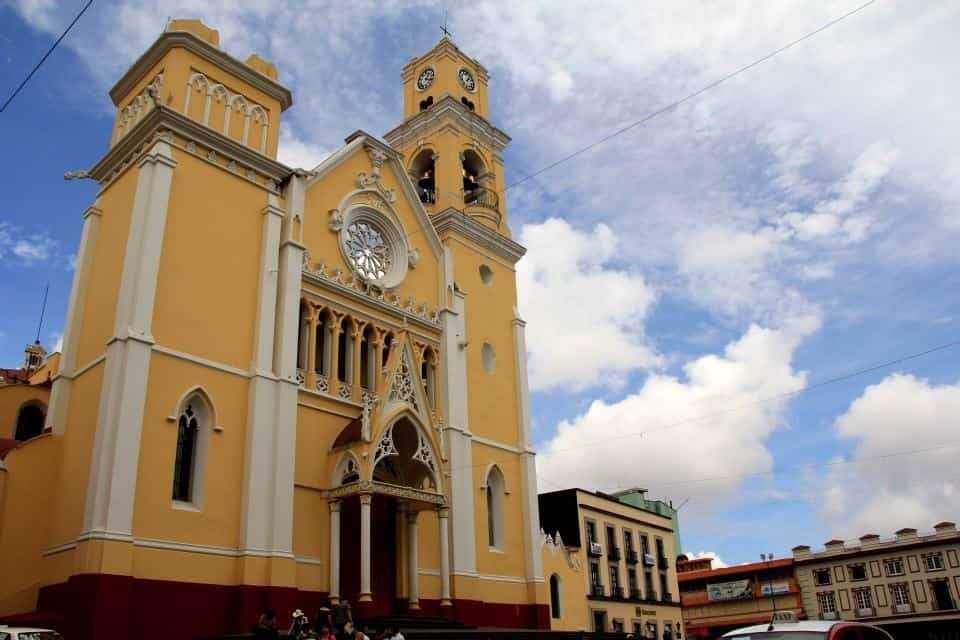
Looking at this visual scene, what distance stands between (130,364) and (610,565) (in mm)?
28033

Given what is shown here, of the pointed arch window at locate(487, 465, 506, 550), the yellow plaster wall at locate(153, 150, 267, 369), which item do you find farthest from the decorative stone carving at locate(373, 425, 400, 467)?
the pointed arch window at locate(487, 465, 506, 550)

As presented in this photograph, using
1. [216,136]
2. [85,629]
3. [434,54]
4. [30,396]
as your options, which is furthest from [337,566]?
[434,54]

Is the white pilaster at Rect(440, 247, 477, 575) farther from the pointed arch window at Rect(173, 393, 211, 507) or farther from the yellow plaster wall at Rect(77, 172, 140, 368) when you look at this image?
the yellow plaster wall at Rect(77, 172, 140, 368)

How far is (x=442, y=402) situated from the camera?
25.3 metres

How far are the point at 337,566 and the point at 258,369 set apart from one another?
5015mm

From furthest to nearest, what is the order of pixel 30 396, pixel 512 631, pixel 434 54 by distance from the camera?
1. pixel 434 54
2. pixel 30 396
3. pixel 512 631

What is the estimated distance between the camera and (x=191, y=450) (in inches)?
730

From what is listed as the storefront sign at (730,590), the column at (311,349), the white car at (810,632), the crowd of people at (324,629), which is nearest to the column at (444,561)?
the column at (311,349)

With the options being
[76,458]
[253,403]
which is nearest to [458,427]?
Answer: [253,403]

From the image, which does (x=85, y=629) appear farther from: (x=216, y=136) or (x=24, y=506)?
(x=216, y=136)

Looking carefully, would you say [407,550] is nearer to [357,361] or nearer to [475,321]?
[357,361]

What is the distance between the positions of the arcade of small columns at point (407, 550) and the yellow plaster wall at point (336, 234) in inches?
257

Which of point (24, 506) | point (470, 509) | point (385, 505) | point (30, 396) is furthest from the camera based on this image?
point (30, 396)

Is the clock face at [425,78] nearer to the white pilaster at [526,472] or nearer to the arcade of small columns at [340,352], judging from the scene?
the white pilaster at [526,472]
